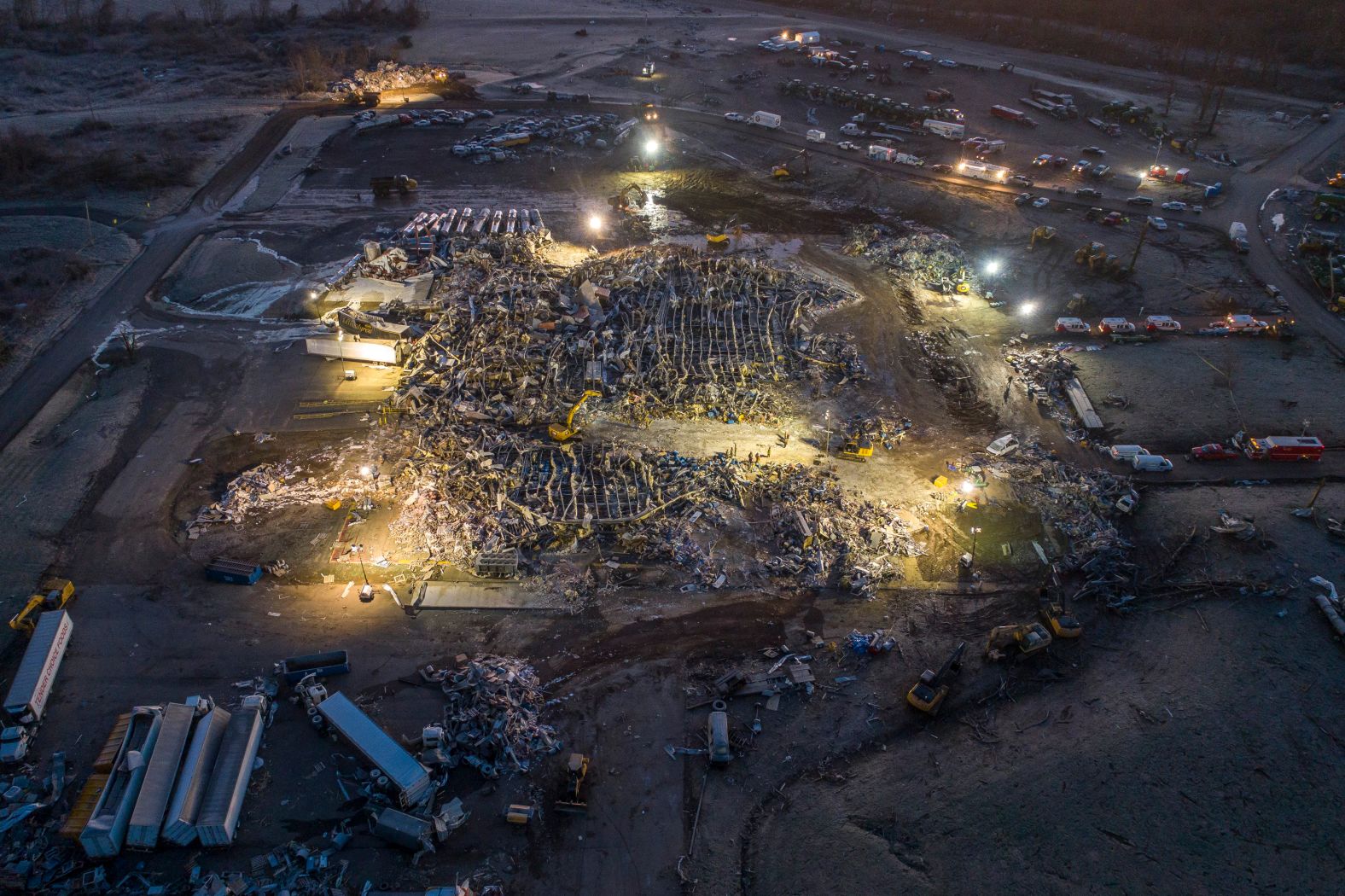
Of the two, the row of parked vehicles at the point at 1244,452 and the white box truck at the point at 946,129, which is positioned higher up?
the white box truck at the point at 946,129

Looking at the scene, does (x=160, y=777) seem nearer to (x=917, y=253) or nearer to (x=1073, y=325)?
(x=1073, y=325)

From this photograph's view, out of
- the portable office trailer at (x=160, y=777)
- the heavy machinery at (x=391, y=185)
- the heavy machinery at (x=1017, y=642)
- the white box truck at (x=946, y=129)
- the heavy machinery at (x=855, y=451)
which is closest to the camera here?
the portable office trailer at (x=160, y=777)

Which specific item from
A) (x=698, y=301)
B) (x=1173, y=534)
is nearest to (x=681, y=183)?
(x=698, y=301)

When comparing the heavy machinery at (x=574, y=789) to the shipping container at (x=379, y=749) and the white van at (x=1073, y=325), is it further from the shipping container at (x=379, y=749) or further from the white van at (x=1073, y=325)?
the white van at (x=1073, y=325)

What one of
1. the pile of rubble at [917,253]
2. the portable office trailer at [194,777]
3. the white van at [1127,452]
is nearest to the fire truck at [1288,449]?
the white van at [1127,452]

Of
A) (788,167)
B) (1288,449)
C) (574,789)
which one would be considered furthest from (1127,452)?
(788,167)

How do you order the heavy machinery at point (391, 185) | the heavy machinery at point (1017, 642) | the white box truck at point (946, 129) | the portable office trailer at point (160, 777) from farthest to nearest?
the white box truck at point (946, 129), the heavy machinery at point (391, 185), the heavy machinery at point (1017, 642), the portable office trailer at point (160, 777)

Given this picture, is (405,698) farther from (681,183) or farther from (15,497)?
(681,183)
